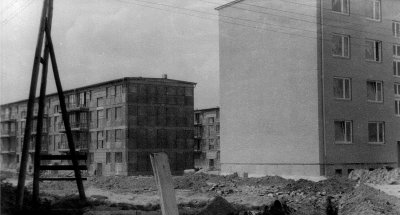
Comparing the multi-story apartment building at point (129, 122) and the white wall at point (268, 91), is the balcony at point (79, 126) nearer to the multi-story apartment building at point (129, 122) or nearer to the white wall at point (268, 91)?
the multi-story apartment building at point (129, 122)

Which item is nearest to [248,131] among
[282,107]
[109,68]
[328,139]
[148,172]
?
[282,107]

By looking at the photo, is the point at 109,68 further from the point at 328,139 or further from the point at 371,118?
the point at 371,118

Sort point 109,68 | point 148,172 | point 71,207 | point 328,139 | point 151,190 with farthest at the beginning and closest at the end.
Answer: point 328,139 → point 151,190 → point 148,172 → point 109,68 → point 71,207

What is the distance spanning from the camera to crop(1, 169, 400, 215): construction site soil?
37.4 feet

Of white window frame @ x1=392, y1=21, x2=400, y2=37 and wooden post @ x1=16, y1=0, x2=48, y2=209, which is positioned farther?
white window frame @ x1=392, y1=21, x2=400, y2=37

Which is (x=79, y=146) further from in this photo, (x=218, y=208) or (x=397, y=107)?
(x=397, y=107)

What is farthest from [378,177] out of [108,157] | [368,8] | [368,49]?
[108,157]

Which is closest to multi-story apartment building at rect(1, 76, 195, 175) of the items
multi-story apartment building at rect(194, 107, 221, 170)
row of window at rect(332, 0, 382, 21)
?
multi-story apartment building at rect(194, 107, 221, 170)

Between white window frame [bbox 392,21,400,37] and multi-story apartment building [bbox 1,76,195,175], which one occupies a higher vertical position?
white window frame [bbox 392,21,400,37]

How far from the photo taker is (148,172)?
1628 centimetres

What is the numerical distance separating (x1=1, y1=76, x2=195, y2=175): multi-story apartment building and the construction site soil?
4.93 feet

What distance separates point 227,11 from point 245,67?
12.1 feet

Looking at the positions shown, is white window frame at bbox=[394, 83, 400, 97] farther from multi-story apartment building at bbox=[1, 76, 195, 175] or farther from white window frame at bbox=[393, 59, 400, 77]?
multi-story apartment building at bbox=[1, 76, 195, 175]

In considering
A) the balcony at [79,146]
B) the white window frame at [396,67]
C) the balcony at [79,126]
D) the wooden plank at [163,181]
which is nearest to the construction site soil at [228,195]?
the balcony at [79,146]
